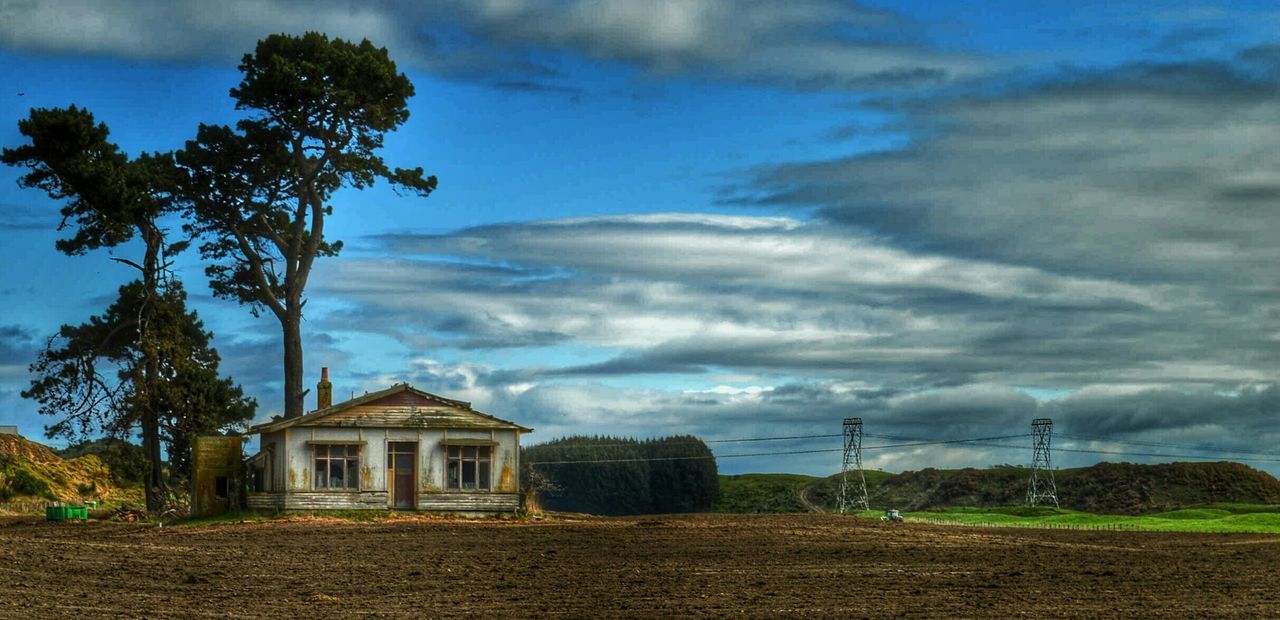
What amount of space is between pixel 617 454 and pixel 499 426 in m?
33.1

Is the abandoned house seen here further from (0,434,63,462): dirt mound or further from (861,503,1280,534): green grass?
(0,434,63,462): dirt mound

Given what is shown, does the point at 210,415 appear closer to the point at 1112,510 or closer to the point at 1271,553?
the point at 1271,553

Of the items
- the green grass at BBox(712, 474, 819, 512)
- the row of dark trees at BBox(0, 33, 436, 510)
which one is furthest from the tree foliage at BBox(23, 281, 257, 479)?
the green grass at BBox(712, 474, 819, 512)

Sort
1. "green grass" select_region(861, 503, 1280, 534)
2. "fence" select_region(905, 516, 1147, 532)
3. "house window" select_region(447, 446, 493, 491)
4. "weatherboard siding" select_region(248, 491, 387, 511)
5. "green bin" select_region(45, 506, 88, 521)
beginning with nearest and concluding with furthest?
"weatherboard siding" select_region(248, 491, 387, 511)
"house window" select_region(447, 446, 493, 491)
"green grass" select_region(861, 503, 1280, 534)
"fence" select_region(905, 516, 1147, 532)
"green bin" select_region(45, 506, 88, 521)

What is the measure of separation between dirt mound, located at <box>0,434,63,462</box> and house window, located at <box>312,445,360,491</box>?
26.9 meters

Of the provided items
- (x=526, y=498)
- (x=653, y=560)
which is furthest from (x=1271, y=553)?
(x=526, y=498)

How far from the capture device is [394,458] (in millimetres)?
44781

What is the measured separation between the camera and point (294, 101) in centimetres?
5122

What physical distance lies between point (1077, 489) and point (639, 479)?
1013 inches

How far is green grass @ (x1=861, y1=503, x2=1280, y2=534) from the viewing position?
4594 centimetres

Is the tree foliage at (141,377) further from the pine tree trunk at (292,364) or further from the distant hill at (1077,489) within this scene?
the distant hill at (1077,489)

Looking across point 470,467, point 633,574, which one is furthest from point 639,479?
point 633,574

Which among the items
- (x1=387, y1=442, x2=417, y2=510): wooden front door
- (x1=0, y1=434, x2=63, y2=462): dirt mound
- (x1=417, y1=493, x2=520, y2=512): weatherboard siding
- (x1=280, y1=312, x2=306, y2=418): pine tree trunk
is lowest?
(x1=417, y1=493, x2=520, y2=512): weatherboard siding

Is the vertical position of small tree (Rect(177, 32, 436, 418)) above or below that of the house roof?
above
